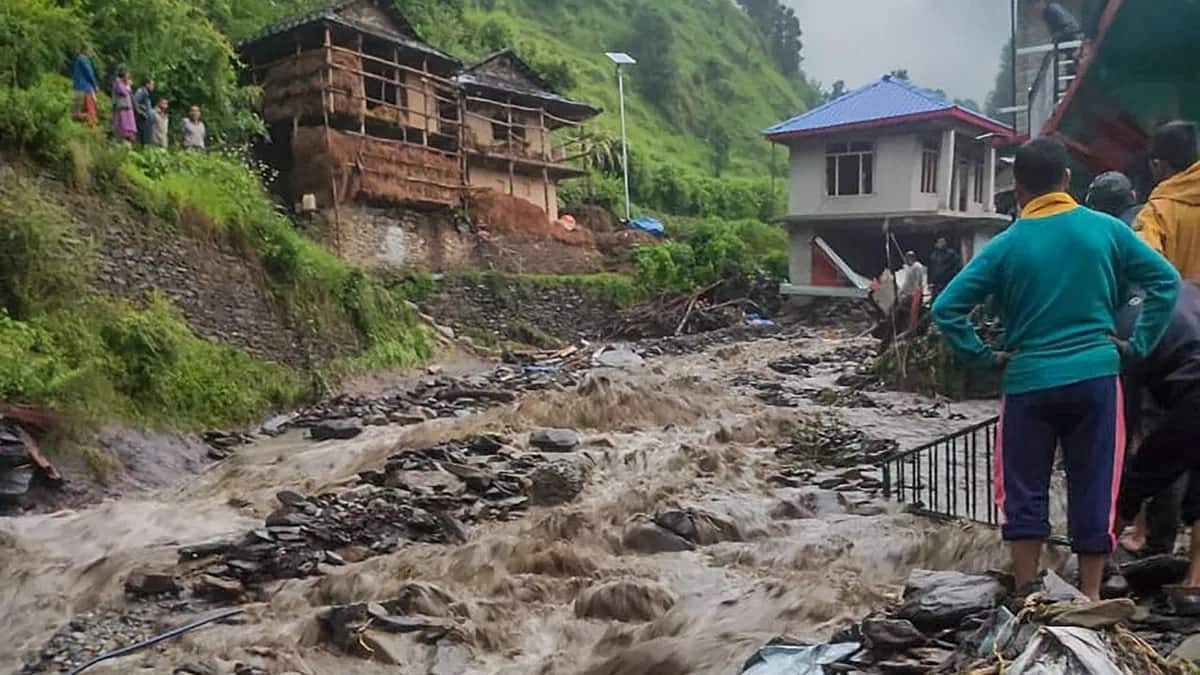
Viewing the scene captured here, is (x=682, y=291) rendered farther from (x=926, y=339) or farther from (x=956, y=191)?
(x=926, y=339)

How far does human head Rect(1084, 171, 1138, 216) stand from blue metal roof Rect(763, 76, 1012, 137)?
23.4m

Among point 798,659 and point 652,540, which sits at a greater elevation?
point 798,659

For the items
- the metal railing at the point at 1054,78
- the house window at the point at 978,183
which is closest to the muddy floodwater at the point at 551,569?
the metal railing at the point at 1054,78

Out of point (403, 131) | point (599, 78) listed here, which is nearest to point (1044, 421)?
point (403, 131)

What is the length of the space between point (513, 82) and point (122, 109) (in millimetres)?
17008

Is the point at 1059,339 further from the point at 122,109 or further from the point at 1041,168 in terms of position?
the point at 122,109

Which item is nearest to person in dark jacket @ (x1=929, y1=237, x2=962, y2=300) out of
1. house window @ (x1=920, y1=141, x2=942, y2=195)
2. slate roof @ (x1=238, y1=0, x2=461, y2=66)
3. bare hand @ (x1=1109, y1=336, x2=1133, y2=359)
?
house window @ (x1=920, y1=141, x2=942, y2=195)

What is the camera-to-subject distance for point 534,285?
25109mm

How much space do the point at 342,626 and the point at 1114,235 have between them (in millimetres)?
5032

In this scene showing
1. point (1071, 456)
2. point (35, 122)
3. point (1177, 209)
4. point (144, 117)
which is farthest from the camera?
point (144, 117)

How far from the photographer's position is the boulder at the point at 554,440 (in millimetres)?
11969

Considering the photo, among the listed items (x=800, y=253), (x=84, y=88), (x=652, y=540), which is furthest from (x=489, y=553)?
(x=800, y=253)

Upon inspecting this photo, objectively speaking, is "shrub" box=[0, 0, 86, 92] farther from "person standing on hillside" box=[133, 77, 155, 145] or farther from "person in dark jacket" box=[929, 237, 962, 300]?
"person in dark jacket" box=[929, 237, 962, 300]

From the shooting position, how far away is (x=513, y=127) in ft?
102
